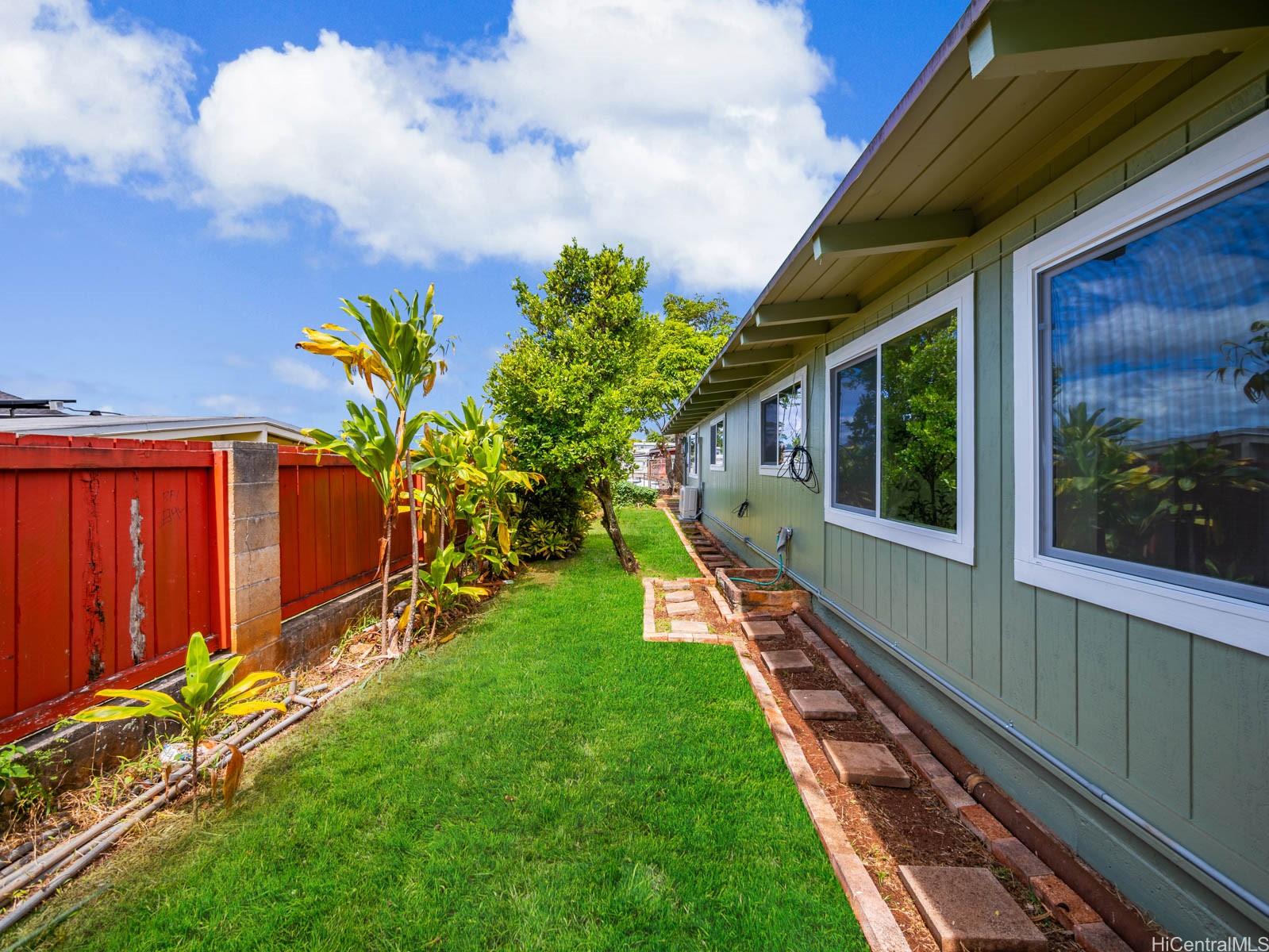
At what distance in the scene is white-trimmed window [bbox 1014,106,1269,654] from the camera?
4.58 feet

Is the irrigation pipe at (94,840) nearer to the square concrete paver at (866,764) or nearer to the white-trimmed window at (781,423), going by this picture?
the square concrete paver at (866,764)

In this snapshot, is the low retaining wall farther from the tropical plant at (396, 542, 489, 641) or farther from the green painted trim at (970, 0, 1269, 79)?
the green painted trim at (970, 0, 1269, 79)

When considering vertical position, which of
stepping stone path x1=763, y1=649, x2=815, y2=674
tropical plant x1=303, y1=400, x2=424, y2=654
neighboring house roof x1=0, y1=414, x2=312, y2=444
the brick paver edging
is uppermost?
neighboring house roof x1=0, y1=414, x2=312, y2=444

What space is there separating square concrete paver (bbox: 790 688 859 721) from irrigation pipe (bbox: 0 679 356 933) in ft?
9.39

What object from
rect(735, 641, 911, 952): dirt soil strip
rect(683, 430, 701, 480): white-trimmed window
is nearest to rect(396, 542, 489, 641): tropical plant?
rect(735, 641, 911, 952): dirt soil strip

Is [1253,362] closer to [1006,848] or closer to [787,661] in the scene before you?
[1006,848]

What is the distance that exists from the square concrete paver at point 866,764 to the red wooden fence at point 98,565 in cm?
330

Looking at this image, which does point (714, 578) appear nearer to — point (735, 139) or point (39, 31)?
point (39, 31)

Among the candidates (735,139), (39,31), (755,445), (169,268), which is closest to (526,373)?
(755,445)

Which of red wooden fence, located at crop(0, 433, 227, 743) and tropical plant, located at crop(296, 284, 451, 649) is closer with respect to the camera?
red wooden fence, located at crop(0, 433, 227, 743)

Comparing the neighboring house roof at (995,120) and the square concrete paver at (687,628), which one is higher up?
the neighboring house roof at (995,120)

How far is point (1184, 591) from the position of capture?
1524 mm

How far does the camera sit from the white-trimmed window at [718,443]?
1002 centimetres

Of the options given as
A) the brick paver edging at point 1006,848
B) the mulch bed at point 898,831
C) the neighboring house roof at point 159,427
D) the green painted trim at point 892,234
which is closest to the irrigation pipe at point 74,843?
the neighboring house roof at point 159,427
